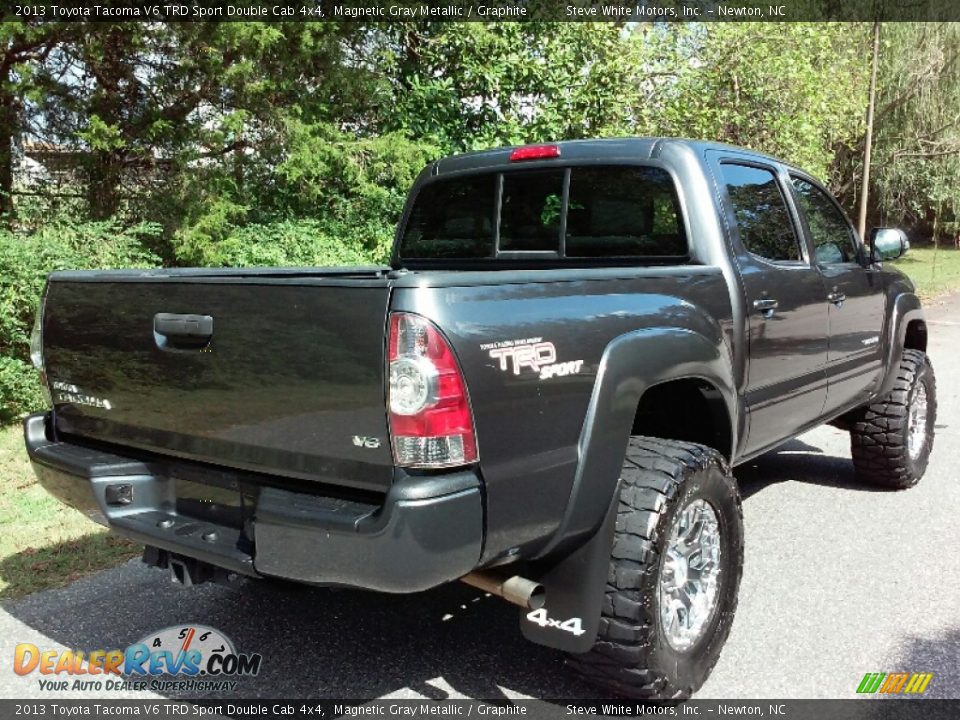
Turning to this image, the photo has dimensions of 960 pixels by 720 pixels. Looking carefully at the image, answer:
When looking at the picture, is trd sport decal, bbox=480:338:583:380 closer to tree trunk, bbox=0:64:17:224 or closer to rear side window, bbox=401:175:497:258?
rear side window, bbox=401:175:497:258

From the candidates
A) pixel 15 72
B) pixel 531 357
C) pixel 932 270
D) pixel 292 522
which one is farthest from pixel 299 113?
pixel 932 270

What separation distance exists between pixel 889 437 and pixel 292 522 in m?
→ 4.15

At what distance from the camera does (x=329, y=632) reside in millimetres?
3445

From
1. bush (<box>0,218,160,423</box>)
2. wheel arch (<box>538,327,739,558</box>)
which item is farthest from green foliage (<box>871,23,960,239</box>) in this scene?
wheel arch (<box>538,327,739,558</box>)

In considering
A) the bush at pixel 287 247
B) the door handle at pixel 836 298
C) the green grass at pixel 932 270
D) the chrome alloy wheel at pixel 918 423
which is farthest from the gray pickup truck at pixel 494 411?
the green grass at pixel 932 270

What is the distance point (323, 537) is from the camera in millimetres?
2240

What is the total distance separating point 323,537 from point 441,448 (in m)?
0.40

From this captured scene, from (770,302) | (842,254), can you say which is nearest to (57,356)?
(770,302)

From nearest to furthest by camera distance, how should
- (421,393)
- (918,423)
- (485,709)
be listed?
(421,393) < (485,709) < (918,423)

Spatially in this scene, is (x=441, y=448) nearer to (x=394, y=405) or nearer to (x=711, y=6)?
(x=394, y=405)

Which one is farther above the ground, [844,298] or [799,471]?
[844,298]

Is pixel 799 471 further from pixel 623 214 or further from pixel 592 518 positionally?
pixel 592 518

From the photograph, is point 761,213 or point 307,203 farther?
point 307,203

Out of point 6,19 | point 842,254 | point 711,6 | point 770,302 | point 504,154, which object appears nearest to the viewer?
point 770,302
